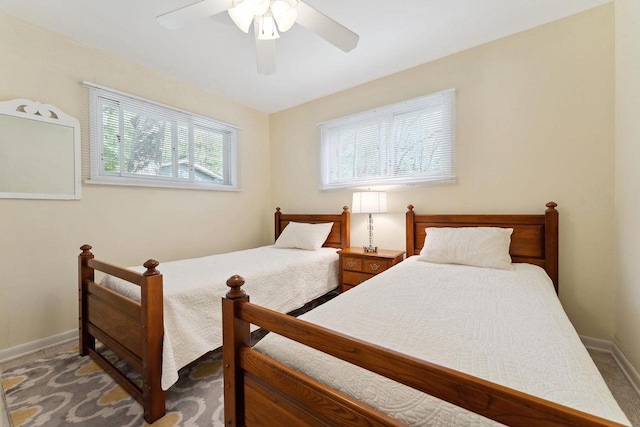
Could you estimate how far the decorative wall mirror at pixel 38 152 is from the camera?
2.02 meters

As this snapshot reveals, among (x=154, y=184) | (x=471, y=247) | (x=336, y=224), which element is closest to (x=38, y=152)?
(x=154, y=184)

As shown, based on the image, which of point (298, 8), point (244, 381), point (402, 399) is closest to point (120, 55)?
point (298, 8)

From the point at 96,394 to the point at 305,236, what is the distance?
2087mm

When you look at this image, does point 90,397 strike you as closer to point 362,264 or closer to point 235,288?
point 235,288

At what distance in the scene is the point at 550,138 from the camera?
2.13m

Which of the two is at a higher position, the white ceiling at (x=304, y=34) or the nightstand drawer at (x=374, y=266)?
the white ceiling at (x=304, y=34)

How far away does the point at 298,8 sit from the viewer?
5.17 ft

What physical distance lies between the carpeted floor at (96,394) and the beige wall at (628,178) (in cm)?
32

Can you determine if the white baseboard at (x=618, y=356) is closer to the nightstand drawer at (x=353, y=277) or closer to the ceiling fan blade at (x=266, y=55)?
the nightstand drawer at (x=353, y=277)

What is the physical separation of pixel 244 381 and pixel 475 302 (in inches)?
43.9

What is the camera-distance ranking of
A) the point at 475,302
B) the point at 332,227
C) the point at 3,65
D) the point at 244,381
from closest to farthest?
the point at 244,381 < the point at 475,302 < the point at 3,65 < the point at 332,227

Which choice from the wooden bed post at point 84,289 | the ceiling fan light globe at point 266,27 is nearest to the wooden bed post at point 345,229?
the ceiling fan light globe at point 266,27

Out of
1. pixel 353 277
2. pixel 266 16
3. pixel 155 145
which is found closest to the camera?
pixel 266 16

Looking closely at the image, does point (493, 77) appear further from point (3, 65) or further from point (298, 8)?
point (3, 65)
